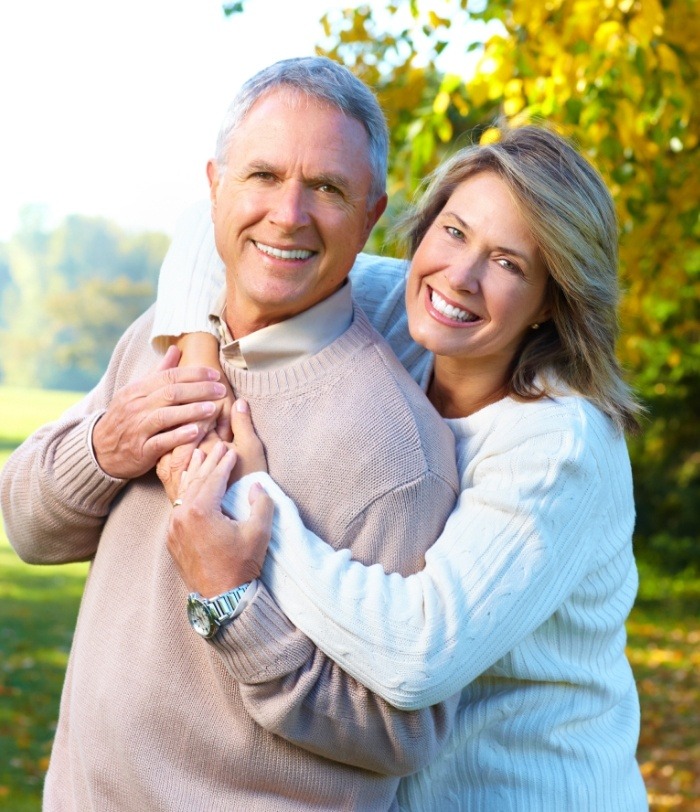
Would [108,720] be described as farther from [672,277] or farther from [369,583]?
[672,277]

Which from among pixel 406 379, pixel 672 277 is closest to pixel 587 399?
pixel 406 379

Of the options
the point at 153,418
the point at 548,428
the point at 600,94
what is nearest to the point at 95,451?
the point at 153,418

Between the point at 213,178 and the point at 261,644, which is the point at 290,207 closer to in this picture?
the point at 213,178

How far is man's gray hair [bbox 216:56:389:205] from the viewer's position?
213cm

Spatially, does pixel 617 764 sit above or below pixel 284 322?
below

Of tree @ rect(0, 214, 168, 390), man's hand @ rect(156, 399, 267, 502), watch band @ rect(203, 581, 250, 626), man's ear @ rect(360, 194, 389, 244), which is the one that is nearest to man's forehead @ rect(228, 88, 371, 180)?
man's ear @ rect(360, 194, 389, 244)

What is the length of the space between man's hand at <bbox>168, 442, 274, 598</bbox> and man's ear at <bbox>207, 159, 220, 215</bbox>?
0.60 m

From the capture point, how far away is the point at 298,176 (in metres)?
2.12

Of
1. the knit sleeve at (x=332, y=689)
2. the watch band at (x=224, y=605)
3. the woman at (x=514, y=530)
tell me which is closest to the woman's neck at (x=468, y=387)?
the woman at (x=514, y=530)

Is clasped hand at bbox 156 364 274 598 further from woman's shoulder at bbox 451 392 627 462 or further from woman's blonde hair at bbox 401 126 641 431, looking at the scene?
woman's blonde hair at bbox 401 126 641 431

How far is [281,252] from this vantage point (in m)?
2.17

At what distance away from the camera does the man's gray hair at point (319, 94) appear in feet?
6.99

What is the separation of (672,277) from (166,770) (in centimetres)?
354

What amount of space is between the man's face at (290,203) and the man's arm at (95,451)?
222mm
